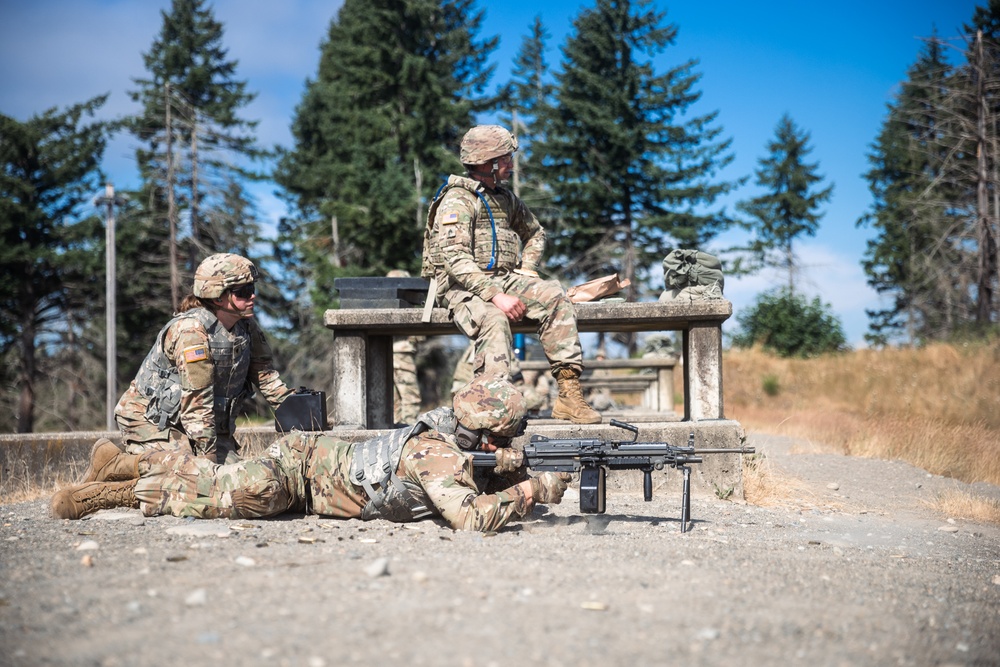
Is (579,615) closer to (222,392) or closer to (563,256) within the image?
(222,392)

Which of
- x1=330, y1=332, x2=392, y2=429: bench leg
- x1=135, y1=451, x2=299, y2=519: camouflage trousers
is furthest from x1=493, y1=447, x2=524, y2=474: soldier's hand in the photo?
x1=330, y1=332, x2=392, y2=429: bench leg

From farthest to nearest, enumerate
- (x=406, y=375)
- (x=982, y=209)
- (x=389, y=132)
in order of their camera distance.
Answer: (x=389, y=132) → (x=982, y=209) → (x=406, y=375)

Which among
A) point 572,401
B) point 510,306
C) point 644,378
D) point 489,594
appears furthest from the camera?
point 644,378

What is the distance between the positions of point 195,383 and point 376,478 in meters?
1.31

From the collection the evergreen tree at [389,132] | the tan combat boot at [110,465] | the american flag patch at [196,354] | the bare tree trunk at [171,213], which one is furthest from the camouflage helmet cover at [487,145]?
the bare tree trunk at [171,213]

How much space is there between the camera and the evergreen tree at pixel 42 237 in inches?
938

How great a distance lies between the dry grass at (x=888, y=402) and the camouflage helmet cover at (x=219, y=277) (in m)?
6.54

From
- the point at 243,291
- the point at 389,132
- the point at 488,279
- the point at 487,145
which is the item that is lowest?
the point at 243,291

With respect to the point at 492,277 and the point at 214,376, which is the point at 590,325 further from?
the point at 214,376

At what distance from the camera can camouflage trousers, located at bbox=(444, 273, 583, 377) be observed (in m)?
5.88

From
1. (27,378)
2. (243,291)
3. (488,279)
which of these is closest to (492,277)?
(488,279)

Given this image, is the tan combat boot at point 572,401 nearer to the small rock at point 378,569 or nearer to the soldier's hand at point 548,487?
the soldier's hand at point 548,487

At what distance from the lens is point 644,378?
14.9 meters

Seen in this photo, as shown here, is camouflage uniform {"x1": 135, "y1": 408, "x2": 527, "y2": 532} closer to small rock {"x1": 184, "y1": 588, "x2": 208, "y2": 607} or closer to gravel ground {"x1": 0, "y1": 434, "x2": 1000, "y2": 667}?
gravel ground {"x1": 0, "y1": 434, "x2": 1000, "y2": 667}
